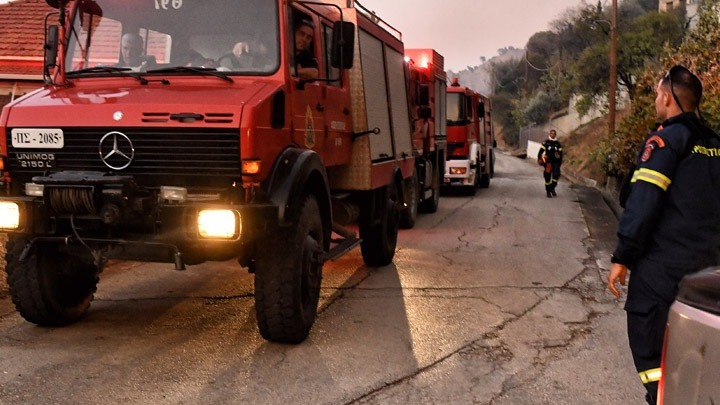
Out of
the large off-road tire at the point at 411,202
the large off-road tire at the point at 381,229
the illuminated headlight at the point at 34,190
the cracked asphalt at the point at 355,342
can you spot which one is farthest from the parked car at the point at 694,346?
the large off-road tire at the point at 411,202

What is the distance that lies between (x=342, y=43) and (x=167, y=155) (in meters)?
1.81

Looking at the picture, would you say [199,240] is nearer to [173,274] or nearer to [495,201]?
[173,274]

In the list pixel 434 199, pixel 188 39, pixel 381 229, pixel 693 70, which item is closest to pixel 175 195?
pixel 188 39

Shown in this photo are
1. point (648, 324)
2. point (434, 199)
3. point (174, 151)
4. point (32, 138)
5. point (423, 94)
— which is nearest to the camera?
point (648, 324)

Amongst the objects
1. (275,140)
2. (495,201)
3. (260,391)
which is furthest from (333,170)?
(495,201)

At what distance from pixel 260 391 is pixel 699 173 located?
2.81m

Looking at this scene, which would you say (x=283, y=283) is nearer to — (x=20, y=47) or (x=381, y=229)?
(x=381, y=229)

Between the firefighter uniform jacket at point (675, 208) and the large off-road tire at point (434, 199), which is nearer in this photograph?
the firefighter uniform jacket at point (675, 208)

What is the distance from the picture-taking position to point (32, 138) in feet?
17.7

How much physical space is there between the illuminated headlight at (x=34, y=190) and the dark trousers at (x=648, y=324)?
12.8 feet

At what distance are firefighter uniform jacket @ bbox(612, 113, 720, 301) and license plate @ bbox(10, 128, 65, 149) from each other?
13.0 ft

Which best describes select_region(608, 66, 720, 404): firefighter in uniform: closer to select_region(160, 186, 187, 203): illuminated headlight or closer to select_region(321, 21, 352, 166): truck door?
select_region(160, 186, 187, 203): illuminated headlight

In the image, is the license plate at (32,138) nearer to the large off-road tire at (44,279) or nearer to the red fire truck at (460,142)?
the large off-road tire at (44,279)

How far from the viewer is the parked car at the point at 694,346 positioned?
6.73 feet
